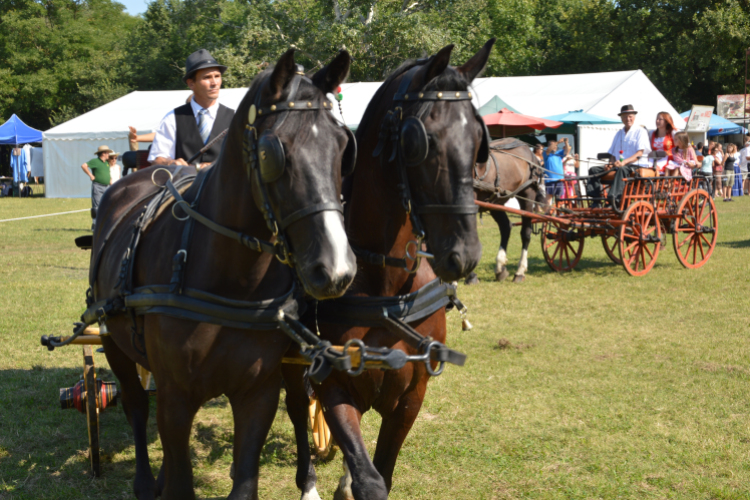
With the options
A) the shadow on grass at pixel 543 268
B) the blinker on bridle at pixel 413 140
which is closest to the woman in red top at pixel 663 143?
the shadow on grass at pixel 543 268

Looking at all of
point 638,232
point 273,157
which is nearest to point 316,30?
point 638,232

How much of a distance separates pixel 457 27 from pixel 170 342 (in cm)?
3165

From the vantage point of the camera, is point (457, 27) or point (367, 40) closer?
point (367, 40)

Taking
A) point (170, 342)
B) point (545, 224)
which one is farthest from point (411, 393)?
point (545, 224)

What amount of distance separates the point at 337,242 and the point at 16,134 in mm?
33199

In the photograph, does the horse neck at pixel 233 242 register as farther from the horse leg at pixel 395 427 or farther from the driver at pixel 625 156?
the driver at pixel 625 156

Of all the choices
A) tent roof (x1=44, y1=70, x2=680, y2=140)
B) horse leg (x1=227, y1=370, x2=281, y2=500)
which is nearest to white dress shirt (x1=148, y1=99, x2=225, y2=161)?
horse leg (x1=227, y1=370, x2=281, y2=500)

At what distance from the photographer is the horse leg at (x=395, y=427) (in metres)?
3.14

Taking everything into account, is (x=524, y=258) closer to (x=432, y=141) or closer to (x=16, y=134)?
(x=432, y=141)

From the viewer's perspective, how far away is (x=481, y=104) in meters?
22.7

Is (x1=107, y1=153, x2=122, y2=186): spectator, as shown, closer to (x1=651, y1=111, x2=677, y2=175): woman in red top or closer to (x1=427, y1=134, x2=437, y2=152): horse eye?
(x1=651, y1=111, x2=677, y2=175): woman in red top

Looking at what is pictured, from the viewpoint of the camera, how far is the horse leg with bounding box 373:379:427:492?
3.14m

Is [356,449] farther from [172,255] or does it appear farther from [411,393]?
[172,255]

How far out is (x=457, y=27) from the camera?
32156 mm
